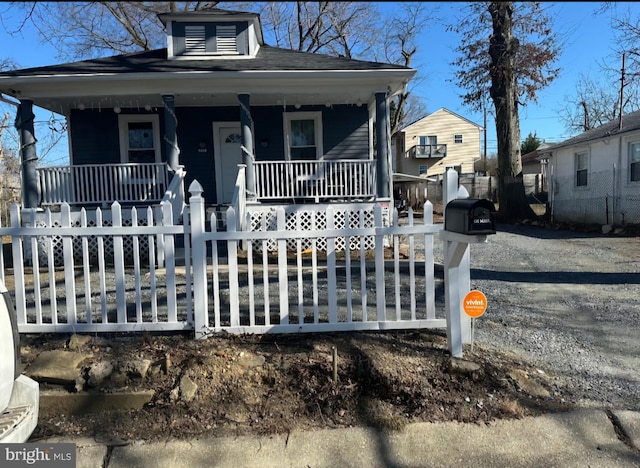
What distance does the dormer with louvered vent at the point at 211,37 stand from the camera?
1106 cm

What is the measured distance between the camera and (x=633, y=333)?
421 cm

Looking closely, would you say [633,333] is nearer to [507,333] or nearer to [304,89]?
[507,333]

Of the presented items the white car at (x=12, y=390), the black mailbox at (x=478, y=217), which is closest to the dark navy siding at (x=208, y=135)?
the black mailbox at (x=478, y=217)

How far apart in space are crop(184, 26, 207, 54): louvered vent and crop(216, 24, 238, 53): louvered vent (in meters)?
0.37

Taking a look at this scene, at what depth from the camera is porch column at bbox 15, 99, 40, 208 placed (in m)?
9.54

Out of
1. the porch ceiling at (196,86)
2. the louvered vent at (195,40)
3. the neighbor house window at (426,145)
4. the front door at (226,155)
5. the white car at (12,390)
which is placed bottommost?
the white car at (12,390)

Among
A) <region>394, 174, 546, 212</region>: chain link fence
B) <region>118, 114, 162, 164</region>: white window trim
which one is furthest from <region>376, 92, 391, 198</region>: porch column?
<region>394, 174, 546, 212</region>: chain link fence

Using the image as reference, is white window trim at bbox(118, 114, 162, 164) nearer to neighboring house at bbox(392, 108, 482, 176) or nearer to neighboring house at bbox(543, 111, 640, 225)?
neighboring house at bbox(543, 111, 640, 225)

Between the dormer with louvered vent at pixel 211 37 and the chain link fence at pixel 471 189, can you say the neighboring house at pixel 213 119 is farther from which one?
the chain link fence at pixel 471 189

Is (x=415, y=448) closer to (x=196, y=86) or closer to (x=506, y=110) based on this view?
(x=196, y=86)

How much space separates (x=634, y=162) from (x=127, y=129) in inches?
584

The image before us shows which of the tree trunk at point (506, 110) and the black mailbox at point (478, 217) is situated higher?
the tree trunk at point (506, 110)

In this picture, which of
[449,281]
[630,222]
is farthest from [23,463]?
[630,222]

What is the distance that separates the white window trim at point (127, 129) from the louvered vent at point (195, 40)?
1.93 m
